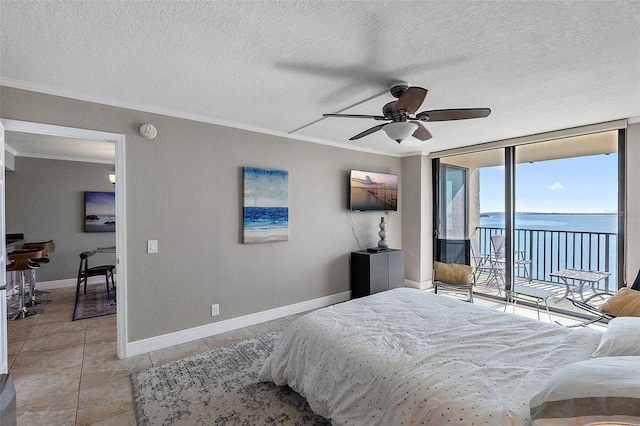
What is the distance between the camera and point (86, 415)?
2.01 meters

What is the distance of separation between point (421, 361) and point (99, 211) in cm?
661

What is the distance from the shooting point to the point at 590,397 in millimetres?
992

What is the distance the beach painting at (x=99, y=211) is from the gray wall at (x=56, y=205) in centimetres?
9

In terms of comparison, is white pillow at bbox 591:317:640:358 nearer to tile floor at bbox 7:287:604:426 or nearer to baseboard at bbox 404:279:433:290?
tile floor at bbox 7:287:604:426

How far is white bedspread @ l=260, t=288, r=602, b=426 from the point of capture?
4.13 ft

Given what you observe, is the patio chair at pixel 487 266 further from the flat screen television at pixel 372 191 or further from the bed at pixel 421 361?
the bed at pixel 421 361

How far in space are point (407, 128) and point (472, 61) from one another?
1.96ft

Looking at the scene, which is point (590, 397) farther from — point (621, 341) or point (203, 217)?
point (203, 217)

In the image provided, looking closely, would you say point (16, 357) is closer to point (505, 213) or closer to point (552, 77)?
point (552, 77)

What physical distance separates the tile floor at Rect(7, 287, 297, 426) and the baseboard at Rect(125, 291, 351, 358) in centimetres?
7

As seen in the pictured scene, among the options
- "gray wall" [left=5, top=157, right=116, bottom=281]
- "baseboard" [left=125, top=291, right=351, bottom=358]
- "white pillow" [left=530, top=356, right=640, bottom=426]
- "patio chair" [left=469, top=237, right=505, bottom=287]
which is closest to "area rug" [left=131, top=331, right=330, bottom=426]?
"baseboard" [left=125, top=291, right=351, bottom=358]

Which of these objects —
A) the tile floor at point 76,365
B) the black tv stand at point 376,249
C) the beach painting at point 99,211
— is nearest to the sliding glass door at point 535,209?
the black tv stand at point 376,249

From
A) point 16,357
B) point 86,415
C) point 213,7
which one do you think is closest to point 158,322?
point 86,415

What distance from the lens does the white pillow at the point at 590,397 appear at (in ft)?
3.10
